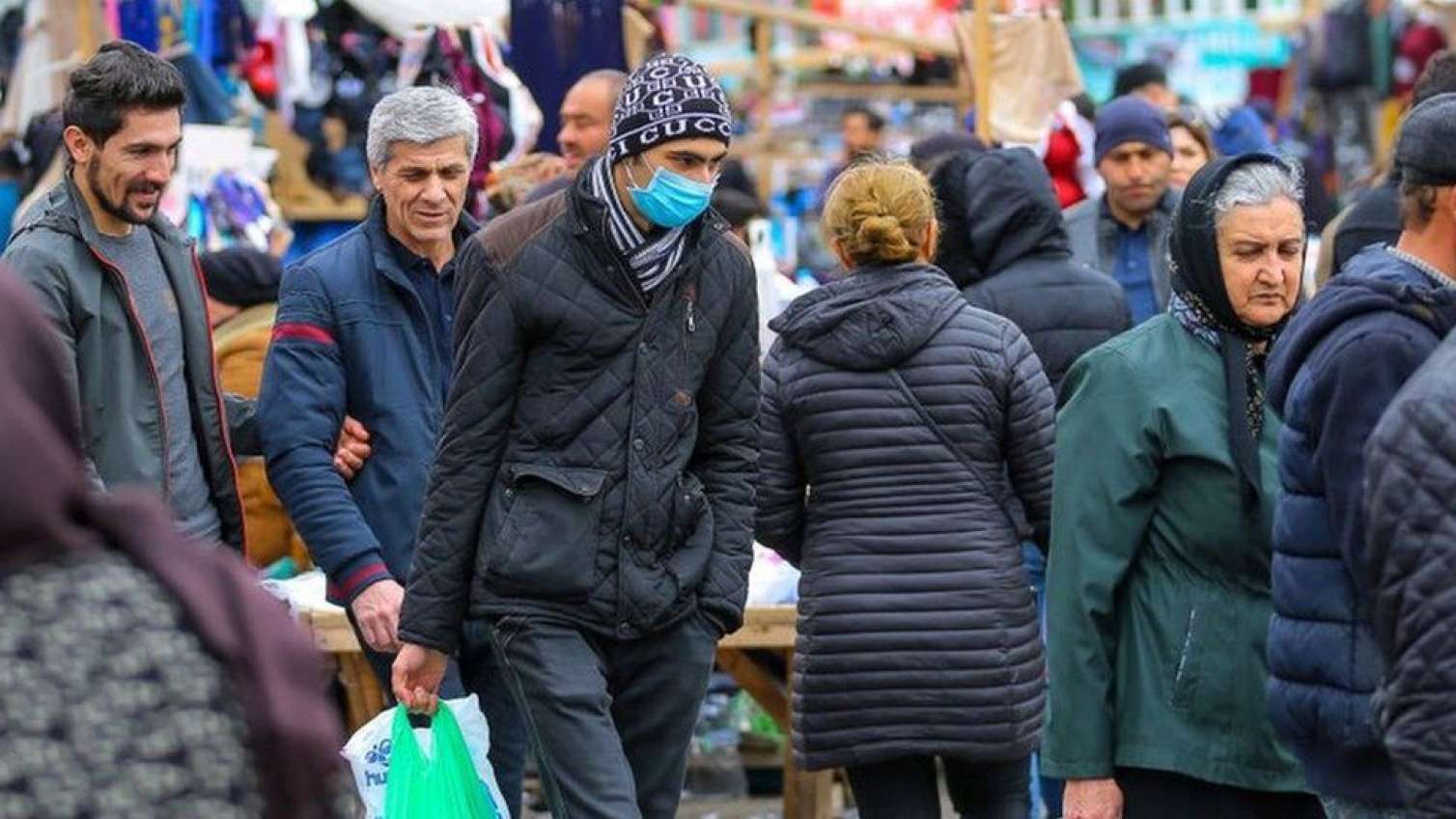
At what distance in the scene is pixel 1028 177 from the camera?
841 centimetres

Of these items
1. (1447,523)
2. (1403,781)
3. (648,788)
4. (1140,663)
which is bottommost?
(648,788)

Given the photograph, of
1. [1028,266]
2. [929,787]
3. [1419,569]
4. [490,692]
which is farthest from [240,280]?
[1419,569]

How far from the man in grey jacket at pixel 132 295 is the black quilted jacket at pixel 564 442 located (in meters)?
0.68

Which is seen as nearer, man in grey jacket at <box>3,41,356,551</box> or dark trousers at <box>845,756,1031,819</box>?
man in grey jacket at <box>3,41,356,551</box>

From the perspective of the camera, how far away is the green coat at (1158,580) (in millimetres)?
5570

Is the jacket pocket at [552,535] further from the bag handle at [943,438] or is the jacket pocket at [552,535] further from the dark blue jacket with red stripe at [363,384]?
the bag handle at [943,438]

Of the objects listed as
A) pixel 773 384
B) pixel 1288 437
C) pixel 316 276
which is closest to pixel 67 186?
pixel 316 276

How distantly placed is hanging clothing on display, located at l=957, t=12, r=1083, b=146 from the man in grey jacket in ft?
20.9

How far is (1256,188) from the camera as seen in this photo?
5.72 m

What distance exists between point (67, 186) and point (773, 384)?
1622mm

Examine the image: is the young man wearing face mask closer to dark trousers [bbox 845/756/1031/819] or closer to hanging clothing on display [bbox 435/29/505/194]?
dark trousers [bbox 845/756/1031/819]

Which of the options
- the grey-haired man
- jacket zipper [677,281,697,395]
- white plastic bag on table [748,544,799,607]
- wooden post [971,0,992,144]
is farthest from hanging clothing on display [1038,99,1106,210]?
jacket zipper [677,281,697,395]

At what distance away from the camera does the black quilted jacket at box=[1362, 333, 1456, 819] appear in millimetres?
3803

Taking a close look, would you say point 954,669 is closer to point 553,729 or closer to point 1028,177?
point 553,729
